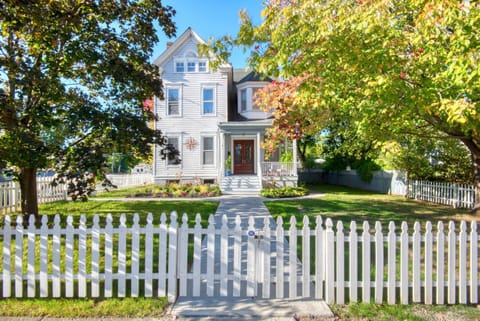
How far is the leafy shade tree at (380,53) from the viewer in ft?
10.6

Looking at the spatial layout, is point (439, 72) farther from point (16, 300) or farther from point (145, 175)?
point (145, 175)

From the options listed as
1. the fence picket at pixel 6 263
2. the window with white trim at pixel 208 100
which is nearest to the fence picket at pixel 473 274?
the fence picket at pixel 6 263

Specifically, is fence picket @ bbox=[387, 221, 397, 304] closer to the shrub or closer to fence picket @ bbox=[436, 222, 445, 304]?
fence picket @ bbox=[436, 222, 445, 304]

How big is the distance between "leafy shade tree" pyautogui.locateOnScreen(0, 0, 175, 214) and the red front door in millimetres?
11541

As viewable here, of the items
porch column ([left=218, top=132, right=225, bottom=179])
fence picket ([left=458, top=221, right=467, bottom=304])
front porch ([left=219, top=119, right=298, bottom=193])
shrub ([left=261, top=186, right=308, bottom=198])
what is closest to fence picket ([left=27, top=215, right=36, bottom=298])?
fence picket ([left=458, top=221, right=467, bottom=304])

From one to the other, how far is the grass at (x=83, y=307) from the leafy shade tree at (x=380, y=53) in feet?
13.2

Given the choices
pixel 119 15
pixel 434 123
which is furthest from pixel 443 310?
pixel 119 15

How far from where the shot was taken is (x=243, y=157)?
18.2 m

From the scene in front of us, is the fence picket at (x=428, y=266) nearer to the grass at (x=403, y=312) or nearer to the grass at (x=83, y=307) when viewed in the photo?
the grass at (x=403, y=312)

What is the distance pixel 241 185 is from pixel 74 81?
9947 mm

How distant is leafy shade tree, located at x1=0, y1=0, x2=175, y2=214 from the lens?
5000mm

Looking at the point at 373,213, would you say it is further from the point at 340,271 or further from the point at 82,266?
the point at 82,266

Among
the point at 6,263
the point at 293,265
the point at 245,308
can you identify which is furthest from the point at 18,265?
the point at 293,265

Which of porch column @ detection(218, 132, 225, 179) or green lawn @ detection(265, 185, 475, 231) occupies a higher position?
porch column @ detection(218, 132, 225, 179)
